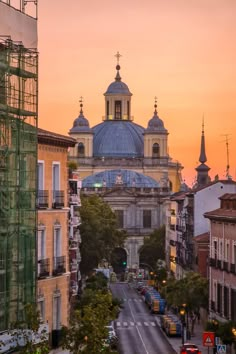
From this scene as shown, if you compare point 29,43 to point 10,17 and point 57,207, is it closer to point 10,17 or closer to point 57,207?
point 10,17

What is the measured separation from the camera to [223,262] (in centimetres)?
9100

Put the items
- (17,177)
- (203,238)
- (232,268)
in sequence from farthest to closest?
(203,238) → (232,268) → (17,177)

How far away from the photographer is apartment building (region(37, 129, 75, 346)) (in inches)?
2365

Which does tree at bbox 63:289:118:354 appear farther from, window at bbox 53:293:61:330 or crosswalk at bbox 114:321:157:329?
crosswalk at bbox 114:321:157:329

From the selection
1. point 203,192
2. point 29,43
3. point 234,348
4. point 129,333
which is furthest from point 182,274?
point 29,43

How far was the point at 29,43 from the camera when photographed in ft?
179

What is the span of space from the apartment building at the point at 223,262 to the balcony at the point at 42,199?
2745 cm

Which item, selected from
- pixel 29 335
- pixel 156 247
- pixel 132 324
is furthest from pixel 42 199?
pixel 156 247

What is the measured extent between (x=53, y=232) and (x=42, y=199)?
2203mm

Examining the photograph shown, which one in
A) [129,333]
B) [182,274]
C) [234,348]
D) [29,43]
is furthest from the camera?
[182,274]

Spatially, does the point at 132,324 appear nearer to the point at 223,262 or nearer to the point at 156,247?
the point at 223,262

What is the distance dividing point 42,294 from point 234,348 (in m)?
22.3

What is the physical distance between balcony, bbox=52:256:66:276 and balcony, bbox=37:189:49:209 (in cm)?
276

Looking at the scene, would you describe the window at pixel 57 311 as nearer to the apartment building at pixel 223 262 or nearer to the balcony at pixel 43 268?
the balcony at pixel 43 268
